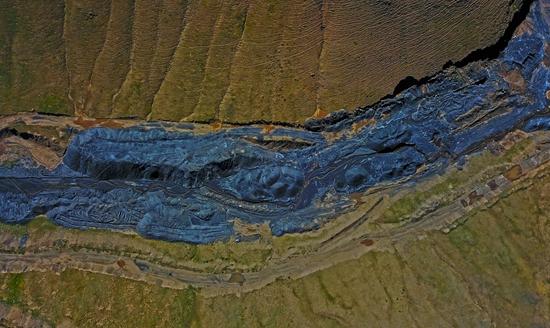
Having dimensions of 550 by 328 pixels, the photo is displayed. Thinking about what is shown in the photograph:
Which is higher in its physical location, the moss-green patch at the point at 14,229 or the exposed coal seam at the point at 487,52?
the exposed coal seam at the point at 487,52

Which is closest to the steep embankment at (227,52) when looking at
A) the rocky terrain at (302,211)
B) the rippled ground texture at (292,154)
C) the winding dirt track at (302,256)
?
the rocky terrain at (302,211)

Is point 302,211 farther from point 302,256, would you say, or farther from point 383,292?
point 383,292

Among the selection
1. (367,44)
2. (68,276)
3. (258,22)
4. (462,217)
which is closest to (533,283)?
(462,217)

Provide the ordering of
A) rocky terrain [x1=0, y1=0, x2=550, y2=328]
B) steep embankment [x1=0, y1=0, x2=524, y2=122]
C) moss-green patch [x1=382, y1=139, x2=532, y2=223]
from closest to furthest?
rocky terrain [x1=0, y1=0, x2=550, y2=328] < moss-green patch [x1=382, y1=139, x2=532, y2=223] < steep embankment [x1=0, y1=0, x2=524, y2=122]

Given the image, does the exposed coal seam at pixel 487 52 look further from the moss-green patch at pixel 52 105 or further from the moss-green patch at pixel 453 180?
the moss-green patch at pixel 52 105

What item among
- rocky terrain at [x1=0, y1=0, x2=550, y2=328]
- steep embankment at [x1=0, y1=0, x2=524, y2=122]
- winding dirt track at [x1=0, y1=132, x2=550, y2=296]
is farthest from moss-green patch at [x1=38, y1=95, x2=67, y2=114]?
winding dirt track at [x1=0, y1=132, x2=550, y2=296]

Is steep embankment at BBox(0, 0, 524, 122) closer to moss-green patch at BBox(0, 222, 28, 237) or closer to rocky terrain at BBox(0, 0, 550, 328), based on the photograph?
rocky terrain at BBox(0, 0, 550, 328)
